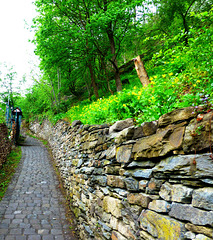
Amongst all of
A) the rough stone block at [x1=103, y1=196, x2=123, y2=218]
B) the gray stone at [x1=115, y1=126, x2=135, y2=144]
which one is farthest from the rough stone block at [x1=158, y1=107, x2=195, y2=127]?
the rough stone block at [x1=103, y1=196, x2=123, y2=218]

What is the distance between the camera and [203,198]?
54.6 inches

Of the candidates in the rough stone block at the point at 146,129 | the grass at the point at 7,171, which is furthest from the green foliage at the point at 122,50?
the grass at the point at 7,171

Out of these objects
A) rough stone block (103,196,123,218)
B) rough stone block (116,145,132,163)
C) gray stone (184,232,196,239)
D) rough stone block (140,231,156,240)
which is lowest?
rough stone block (140,231,156,240)

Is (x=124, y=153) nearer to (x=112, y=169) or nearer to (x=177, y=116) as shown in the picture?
(x=112, y=169)

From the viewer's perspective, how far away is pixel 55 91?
12.6 m

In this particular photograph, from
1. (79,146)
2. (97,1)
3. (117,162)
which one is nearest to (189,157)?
(117,162)

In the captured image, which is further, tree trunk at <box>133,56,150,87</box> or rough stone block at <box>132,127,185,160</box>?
tree trunk at <box>133,56,150,87</box>

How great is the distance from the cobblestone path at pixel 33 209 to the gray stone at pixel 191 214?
3765mm

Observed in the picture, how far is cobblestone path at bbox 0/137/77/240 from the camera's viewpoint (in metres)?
4.31

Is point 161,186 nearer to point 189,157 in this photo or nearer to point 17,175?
point 189,157

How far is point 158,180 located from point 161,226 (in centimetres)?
43

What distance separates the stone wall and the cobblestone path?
178cm

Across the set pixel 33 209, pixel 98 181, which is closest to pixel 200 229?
pixel 98 181

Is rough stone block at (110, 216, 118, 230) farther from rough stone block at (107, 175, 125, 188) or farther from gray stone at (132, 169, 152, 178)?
gray stone at (132, 169, 152, 178)
